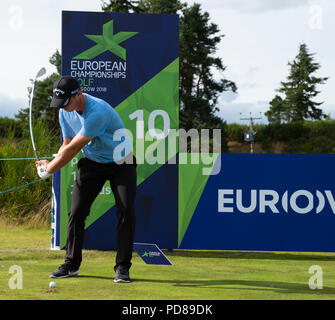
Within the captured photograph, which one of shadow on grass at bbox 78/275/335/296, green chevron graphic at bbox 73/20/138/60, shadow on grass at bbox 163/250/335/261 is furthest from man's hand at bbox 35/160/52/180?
shadow on grass at bbox 163/250/335/261

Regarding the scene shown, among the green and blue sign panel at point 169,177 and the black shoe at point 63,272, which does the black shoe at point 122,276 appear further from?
the green and blue sign panel at point 169,177

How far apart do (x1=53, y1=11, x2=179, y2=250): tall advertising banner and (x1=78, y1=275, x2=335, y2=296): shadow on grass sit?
171cm

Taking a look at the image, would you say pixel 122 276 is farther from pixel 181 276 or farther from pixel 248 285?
pixel 248 285

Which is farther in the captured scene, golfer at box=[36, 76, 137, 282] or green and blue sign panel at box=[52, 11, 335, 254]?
green and blue sign panel at box=[52, 11, 335, 254]

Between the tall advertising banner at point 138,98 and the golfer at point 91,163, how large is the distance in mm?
1669

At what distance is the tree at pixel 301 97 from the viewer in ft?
207

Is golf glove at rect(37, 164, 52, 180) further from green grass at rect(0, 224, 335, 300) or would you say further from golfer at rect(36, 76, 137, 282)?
green grass at rect(0, 224, 335, 300)

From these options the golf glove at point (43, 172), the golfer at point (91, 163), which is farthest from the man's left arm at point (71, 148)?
the golf glove at point (43, 172)

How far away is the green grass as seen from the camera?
15.8ft

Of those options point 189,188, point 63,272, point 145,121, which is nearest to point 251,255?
point 189,188

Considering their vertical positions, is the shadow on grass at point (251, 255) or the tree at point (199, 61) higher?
the tree at point (199, 61)

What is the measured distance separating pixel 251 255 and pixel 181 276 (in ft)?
5.81

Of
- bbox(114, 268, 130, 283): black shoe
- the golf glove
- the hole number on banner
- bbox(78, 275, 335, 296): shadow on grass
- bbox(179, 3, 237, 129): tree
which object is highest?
bbox(179, 3, 237, 129): tree

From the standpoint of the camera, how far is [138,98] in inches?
283
